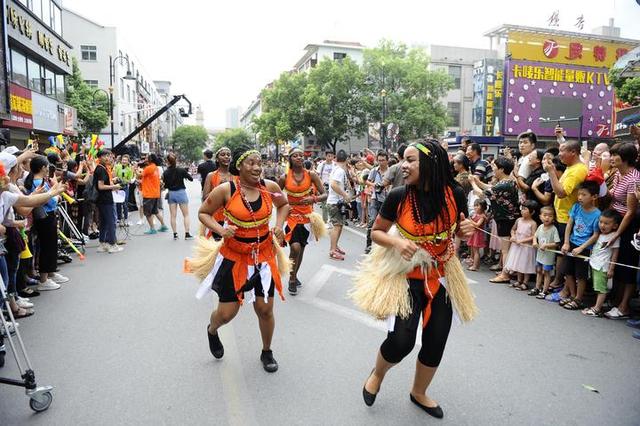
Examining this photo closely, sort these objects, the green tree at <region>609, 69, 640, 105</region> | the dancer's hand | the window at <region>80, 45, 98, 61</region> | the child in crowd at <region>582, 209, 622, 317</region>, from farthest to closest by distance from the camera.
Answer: the window at <region>80, 45, 98, 61</region>, the green tree at <region>609, 69, 640, 105</region>, the child in crowd at <region>582, 209, 622, 317</region>, the dancer's hand

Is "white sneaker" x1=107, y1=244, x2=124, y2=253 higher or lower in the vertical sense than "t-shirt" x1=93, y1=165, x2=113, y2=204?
lower

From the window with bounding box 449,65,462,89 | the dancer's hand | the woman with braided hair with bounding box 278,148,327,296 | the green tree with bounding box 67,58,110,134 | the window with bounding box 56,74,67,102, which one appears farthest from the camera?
the window with bounding box 449,65,462,89

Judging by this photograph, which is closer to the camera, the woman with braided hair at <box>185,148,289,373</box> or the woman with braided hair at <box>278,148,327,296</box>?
the woman with braided hair at <box>185,148,289,373</box>

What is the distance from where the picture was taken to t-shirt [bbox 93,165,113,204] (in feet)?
30.5

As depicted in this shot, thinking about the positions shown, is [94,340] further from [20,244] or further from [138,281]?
[138,281]

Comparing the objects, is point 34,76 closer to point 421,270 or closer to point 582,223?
point 582,223

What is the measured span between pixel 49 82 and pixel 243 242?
2852cm

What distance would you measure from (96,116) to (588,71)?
41.0 meters

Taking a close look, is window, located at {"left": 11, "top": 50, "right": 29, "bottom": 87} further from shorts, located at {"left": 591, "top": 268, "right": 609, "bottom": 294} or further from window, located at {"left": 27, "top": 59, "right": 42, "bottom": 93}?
shorts, located at {"left": 591, "top": 268, "right": 609, "bottom": 294}

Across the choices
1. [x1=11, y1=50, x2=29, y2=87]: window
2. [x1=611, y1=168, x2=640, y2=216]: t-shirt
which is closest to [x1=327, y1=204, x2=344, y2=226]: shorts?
[x1=611, y1=168, x2=640, y2=216]: t-shirt

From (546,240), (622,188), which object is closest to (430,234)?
(622,188)

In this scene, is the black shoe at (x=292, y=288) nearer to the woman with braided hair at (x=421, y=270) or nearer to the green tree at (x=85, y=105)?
the woman with braided hair at (x=421, y=270)

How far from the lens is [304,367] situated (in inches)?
161

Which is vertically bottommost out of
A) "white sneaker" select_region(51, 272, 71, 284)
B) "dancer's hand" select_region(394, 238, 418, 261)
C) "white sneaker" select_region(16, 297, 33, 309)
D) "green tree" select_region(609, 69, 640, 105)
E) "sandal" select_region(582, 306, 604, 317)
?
"white sneaker" select_region(51, 272, 71, 284)
